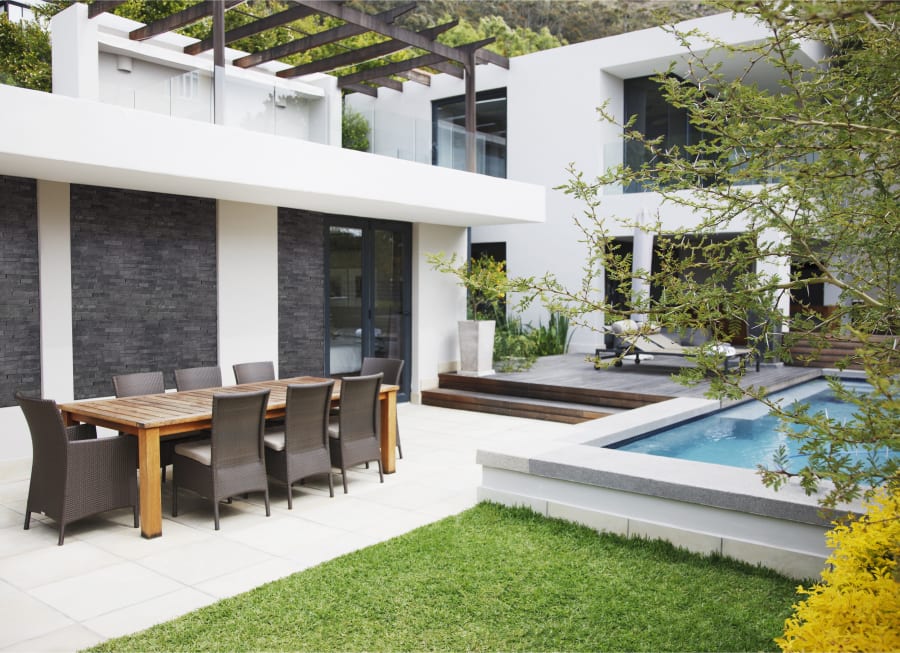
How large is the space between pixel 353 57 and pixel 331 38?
1108mm

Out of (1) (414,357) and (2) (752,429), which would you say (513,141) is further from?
(2) (752,429)

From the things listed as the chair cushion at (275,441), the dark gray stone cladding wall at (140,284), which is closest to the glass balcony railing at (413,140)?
→ the dark gray stone cladding wall at (140,284)

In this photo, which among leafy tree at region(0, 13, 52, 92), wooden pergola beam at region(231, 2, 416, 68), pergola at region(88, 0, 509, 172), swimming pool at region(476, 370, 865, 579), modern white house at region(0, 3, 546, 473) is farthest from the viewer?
wooden pergola beam at region(231, 2, 416, 68)

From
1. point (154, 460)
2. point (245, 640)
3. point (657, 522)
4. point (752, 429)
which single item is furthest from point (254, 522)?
point (752, 429)

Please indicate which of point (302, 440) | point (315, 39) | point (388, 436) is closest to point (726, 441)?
point (388, 436)

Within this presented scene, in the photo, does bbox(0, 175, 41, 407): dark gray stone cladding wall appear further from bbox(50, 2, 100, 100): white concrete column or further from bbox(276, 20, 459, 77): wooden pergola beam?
bbox(276, 20, 459, 77): wooden pergola beam

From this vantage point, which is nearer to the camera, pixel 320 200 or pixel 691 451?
pixel 691 451

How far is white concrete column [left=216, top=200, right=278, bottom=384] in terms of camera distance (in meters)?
8.86

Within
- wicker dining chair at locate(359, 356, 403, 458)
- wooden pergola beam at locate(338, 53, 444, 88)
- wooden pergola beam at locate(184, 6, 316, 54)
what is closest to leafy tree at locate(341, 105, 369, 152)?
wooden pergola beam at locate(184, 6, 316, 54)

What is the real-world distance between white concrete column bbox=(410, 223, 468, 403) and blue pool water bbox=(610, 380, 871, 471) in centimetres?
472

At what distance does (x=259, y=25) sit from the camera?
10.2m

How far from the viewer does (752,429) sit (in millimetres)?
8320

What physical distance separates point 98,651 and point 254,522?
2123mm

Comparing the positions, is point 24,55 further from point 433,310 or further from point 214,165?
point 433,310
